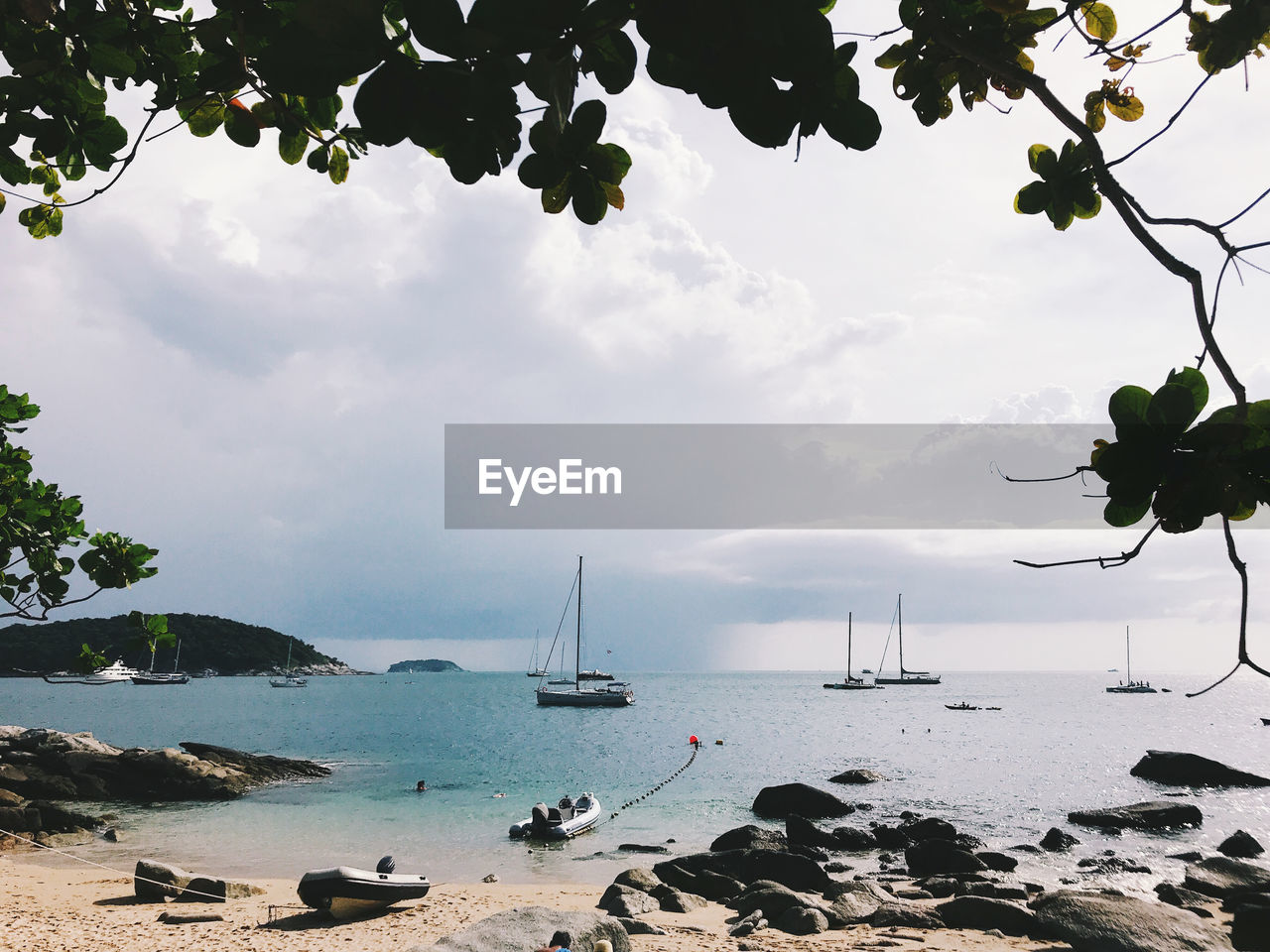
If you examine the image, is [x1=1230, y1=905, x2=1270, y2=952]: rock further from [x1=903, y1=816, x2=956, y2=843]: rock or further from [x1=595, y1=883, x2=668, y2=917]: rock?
[x1=903, y1=816, x2=956, y2=843]: rock

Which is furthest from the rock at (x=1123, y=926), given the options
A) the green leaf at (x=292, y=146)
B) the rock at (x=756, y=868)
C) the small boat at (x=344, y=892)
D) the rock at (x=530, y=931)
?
the green leaf at (x=292, y=146)

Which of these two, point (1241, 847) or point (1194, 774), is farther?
point (1194, 774)

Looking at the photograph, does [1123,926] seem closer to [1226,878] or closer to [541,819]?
[1226,878]

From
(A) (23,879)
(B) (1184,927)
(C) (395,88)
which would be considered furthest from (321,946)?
(C) (395,88)

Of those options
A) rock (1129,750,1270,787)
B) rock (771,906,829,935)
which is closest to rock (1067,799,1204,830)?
rock (1129,750,1270,787)

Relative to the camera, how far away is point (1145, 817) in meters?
24.4

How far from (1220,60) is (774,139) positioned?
1116mm

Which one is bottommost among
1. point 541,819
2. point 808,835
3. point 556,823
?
point 556,823

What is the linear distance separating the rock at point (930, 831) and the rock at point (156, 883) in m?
18.2

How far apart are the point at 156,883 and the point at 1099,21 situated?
18.6 m

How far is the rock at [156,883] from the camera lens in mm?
14594

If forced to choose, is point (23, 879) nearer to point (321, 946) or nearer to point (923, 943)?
point (321, 946)

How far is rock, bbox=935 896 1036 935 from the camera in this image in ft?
42.8

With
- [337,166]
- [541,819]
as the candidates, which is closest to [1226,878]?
[541,819]
